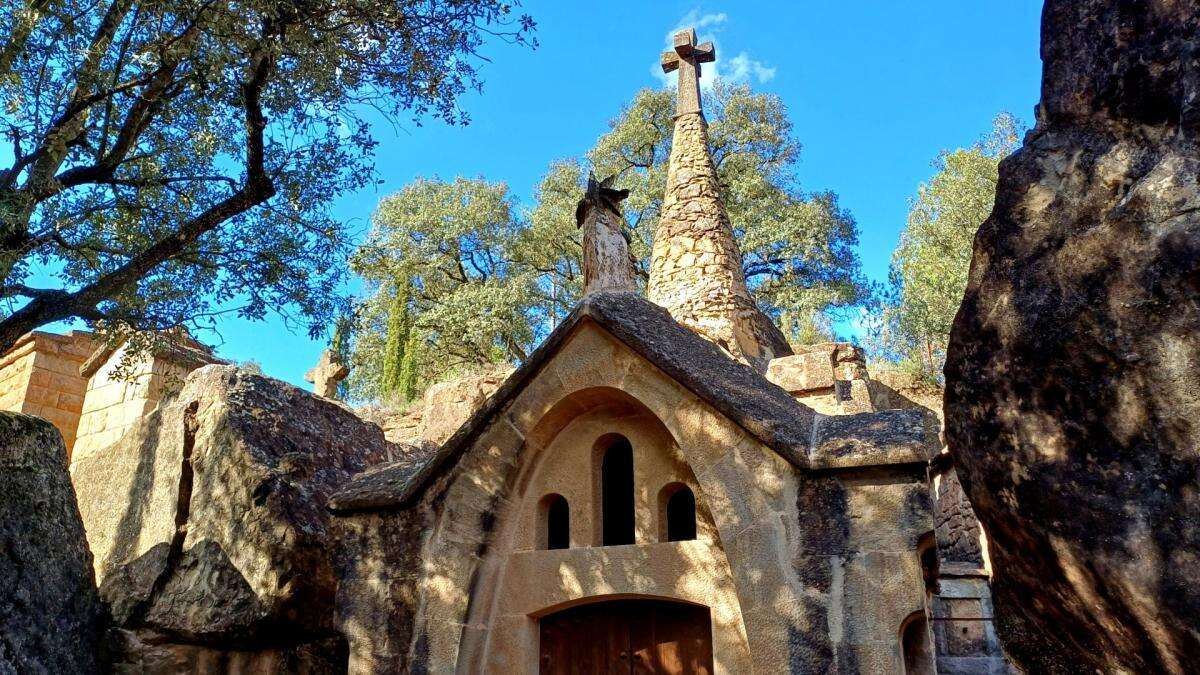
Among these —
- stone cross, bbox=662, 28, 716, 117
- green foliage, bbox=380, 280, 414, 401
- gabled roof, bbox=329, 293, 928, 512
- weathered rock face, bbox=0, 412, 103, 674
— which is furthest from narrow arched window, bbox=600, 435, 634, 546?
green foliage, bbox=380, 280, 414, 401

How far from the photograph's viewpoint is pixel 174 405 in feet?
25.0

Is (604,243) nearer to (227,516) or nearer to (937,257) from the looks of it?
(227,516)

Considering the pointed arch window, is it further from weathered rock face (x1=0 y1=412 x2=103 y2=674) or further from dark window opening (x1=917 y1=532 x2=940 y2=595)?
weathered rock face (x1=0 y1=412 x2=103 y2=674)

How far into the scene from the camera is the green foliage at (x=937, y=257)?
83.6ft

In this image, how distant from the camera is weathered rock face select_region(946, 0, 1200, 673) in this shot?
Result: 2.54 meters

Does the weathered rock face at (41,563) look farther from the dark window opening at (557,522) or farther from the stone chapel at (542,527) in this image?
the dark window opening at (557,522)

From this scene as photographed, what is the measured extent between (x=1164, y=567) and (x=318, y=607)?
18.9ft

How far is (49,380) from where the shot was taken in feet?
42.1

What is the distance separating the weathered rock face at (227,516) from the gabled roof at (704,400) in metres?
0.71

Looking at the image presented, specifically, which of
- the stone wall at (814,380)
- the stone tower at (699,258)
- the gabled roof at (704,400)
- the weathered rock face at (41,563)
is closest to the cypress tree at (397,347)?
the stone tower at (699,258)

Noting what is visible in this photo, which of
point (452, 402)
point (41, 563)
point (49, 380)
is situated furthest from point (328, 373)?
point (41, 563)

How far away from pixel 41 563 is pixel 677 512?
4.36m

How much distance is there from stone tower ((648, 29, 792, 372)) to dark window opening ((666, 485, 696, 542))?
477 centimetres

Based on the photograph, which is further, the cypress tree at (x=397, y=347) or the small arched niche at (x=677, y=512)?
the cypress tree at (x=397, y=347)
